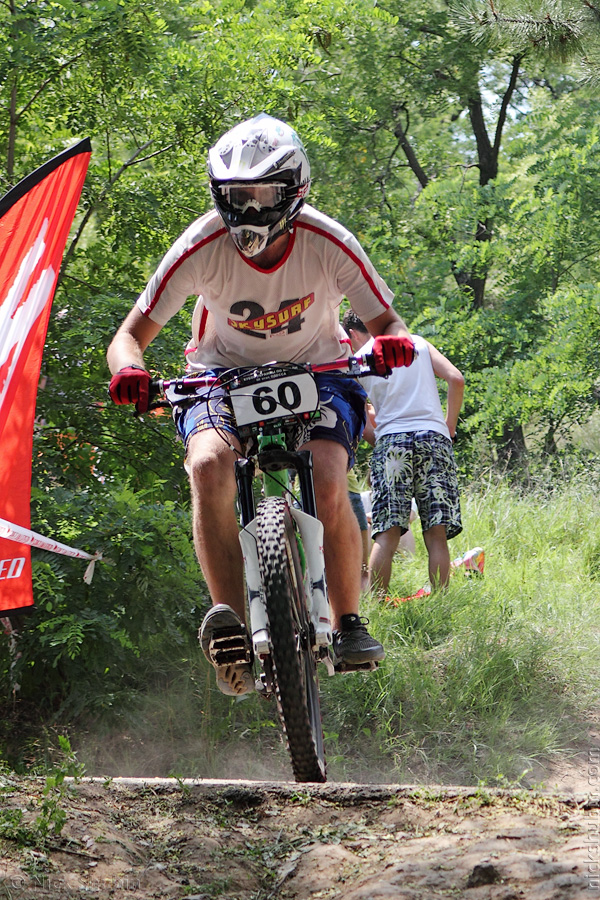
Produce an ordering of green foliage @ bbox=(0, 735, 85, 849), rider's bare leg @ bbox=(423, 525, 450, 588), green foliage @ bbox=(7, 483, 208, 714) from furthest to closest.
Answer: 1. rider's bare leg @ bbox=(423, 525, 450, 588)
2. green foliage @ bbox=(7, 483, 208, 714)
3. green foliage @ bbox=(0, 735, 85, 849)

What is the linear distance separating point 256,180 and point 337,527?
1.28m

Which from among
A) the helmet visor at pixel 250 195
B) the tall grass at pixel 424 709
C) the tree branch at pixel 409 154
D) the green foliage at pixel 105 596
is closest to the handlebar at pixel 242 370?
the helmet visor at pixel 250 195

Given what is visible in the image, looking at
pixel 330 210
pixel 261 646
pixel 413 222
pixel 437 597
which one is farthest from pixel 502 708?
pixel 413 222

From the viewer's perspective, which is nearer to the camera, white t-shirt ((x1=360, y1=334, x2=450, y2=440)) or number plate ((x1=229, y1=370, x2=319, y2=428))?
number plate ((x1=229, y1=370, x2=319, y2=428))

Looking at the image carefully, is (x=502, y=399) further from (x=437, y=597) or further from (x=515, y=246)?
(x=437, y=597)

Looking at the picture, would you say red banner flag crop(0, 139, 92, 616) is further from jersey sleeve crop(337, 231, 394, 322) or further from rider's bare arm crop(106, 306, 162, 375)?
jersey sleeve crop(337, 231, 394, 322)

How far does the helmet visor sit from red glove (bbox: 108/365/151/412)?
25.9 inches

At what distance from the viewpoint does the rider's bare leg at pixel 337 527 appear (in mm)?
3375

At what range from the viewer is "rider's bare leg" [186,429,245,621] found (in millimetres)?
3227

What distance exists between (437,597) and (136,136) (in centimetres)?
364

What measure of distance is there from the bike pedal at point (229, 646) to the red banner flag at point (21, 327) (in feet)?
2.58

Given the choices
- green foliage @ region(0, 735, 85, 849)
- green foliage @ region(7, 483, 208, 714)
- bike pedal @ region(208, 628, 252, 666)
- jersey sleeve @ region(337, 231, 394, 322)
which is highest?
jersey sleeve @ region(337, 231, 394, 322)

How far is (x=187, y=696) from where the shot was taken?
5059mm

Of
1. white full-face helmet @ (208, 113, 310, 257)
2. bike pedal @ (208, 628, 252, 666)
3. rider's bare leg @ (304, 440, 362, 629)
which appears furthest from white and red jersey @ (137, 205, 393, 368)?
bike pedal @ (208, 628, 252, 666)
